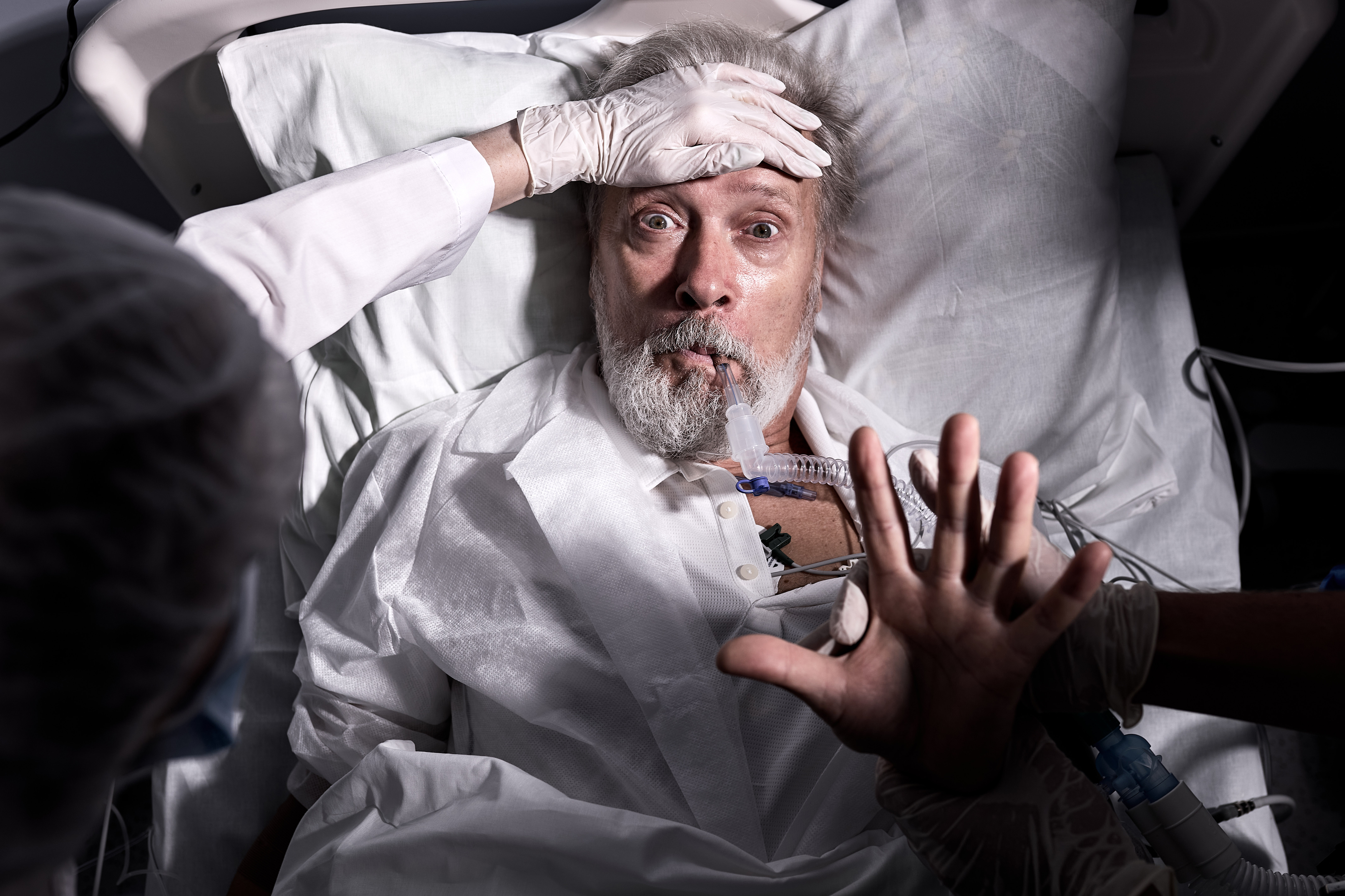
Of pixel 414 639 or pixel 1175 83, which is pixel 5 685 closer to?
pixel 414 639

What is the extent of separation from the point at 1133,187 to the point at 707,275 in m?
0.98

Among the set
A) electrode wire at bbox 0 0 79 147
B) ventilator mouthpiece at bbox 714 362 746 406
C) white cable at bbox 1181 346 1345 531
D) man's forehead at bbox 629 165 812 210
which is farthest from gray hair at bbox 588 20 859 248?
electrode wire at bbox 0 0 79 147

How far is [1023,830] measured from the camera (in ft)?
2.77

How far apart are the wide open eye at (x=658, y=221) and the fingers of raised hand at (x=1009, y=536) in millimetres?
769

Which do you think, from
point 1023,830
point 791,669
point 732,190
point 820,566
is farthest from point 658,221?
point 1023,830

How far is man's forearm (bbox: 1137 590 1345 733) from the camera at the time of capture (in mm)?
767

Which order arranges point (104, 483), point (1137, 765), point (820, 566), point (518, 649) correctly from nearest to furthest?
point (104, 483), point (1137, 765), point (518, 649), point (820, 566)

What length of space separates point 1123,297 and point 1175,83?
1.28 feet

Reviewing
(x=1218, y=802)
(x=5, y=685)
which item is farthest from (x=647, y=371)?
(x=1218, y=802)

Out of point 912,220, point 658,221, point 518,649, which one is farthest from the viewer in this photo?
point 912,220

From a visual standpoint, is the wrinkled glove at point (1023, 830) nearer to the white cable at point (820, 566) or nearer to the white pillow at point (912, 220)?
the white cable at point (820, 566)

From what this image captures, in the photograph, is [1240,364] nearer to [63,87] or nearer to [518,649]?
[518,649]

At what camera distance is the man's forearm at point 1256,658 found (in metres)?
0.77

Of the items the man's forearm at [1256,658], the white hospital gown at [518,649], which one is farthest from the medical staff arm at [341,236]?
the man's forearm at [1256,658]
